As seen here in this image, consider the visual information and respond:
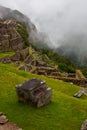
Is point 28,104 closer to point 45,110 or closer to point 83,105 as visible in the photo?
point 45,110

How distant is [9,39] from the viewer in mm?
79312

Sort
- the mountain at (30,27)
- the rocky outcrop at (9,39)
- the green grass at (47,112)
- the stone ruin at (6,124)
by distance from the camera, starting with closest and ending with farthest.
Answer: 1. the stone ruin at (6,124)
2. the green grass at (47,112)
3. the rocky outcrop at (9,39)
4. the mountain at (30,27)

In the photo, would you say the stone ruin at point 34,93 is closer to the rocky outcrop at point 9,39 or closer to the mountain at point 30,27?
the rocky outcrop at point 9,39

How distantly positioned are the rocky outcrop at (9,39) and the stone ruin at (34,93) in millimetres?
51260

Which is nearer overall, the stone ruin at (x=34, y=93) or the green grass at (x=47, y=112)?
the green grass at (x=47, y=112)

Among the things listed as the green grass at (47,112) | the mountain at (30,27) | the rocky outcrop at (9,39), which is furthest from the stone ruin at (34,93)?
the mountain at (30,27)

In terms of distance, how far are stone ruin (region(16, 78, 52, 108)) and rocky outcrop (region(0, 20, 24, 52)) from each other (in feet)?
168

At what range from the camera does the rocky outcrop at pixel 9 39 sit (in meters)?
77.2

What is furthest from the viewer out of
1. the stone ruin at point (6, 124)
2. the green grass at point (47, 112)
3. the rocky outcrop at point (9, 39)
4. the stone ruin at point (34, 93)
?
the rocky outcrop at point (9, 39)

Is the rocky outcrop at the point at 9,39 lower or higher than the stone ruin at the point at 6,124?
higher

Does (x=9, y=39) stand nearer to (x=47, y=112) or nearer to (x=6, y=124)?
(x=47, y=112)

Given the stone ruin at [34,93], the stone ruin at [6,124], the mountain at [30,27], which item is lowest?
the stone ruin at [6,124]

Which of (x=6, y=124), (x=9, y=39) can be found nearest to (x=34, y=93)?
(x=6, y=124)

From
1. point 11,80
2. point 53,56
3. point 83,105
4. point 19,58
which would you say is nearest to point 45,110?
point 83,105
